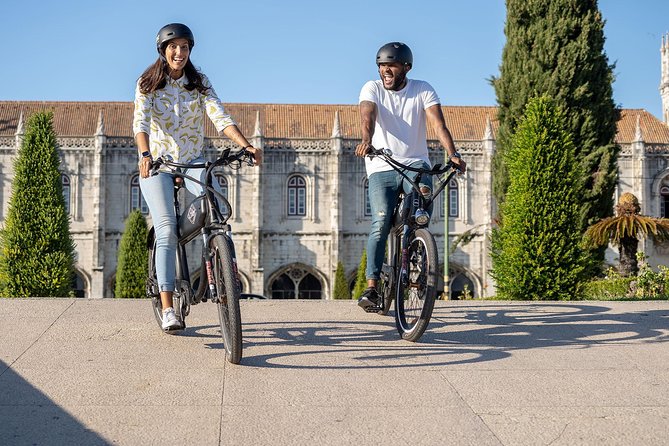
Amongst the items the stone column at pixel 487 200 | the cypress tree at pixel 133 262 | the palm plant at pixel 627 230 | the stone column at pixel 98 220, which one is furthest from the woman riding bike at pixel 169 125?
the stone column at pixel 98 220

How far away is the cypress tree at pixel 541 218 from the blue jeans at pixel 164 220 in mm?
5770

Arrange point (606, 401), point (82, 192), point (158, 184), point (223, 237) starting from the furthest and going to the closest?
point (82, 192) → point (158, 184) → point (223, 237) → point (606, 401)

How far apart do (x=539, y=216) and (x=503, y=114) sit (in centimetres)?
1058

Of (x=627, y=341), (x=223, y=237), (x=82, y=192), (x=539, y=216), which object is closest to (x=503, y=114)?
(x=539, y=216)

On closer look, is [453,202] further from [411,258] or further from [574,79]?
[411,258]

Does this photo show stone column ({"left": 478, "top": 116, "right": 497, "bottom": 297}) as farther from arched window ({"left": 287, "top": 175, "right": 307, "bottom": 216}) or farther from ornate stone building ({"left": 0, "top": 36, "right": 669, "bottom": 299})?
arched window ({"left": 287, "top": 175, "right": 307, "bottom": 216})

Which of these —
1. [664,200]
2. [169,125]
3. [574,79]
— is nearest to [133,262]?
[574,79]

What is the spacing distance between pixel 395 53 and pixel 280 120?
31682 millimetres

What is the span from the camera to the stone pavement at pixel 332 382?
10.5ft

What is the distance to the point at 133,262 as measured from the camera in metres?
23.9

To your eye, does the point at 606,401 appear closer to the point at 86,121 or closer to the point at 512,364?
the point at 512,364

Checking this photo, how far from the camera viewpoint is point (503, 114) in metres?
20.0

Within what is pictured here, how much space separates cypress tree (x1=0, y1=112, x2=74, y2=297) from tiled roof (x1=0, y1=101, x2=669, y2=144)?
2192cm

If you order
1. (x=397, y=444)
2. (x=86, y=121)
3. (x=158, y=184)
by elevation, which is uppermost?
(x=86, y=121)
